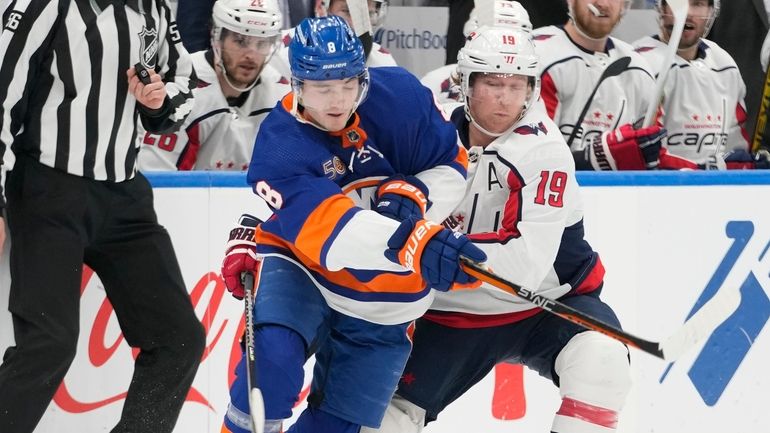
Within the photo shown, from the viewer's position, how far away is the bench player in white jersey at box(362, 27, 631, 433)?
312cm

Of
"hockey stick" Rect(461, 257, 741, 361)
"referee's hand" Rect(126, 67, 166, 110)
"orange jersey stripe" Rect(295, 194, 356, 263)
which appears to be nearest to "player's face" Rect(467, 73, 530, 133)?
"orange jersey stripe" Rect(295, 194, 356, 263)

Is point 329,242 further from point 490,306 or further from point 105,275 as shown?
point 105,275

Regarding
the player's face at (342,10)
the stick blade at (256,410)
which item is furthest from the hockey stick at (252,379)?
the player's face at (342,10)

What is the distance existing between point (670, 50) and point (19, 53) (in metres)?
2.27

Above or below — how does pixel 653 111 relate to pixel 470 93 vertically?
below

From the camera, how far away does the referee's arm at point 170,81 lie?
12.0ft

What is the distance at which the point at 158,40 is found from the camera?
3.69 meters

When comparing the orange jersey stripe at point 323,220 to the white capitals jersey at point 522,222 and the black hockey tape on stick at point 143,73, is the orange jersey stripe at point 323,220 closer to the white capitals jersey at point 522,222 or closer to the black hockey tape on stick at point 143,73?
the white capitals jersey at point 522,222

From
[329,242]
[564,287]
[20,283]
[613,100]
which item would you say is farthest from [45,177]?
[613,100]

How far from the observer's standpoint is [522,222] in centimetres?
309

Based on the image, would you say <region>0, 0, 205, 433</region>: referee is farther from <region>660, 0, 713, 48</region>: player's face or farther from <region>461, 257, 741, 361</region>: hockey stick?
<region>660, 0, 713, 48</region>: player's face

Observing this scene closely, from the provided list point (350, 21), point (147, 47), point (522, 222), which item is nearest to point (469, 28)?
point (350, 21)

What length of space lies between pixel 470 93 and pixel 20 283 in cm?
117

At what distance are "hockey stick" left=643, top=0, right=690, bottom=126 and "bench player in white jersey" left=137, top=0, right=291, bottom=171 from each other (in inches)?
49.4
